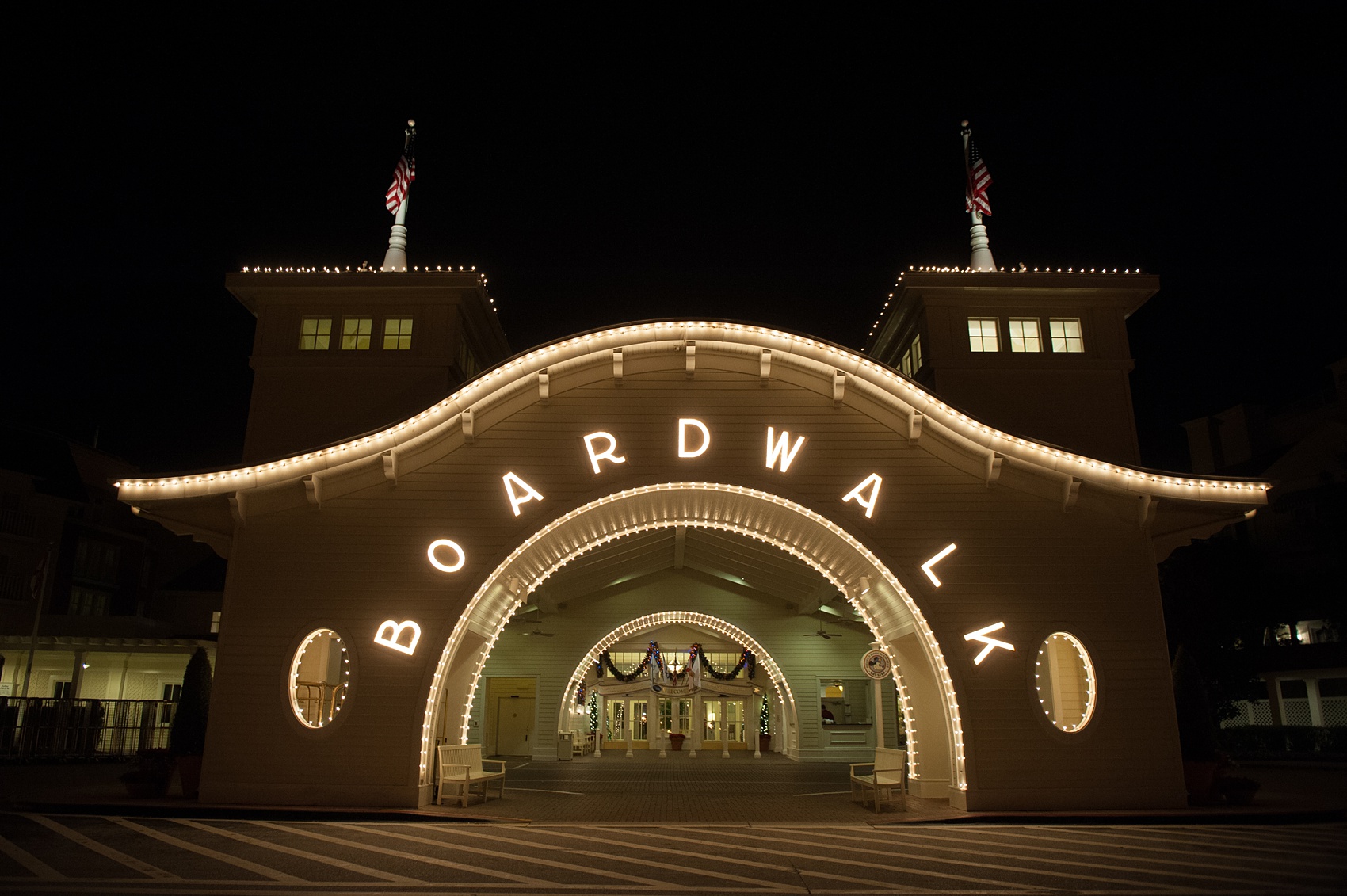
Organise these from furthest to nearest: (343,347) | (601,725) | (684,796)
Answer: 1. (601,725)
2. (343,347)
3. (684,796)

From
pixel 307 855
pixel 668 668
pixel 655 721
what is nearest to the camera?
pixel 307 855

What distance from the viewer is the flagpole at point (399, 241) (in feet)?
61.3

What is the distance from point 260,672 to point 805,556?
9.25m

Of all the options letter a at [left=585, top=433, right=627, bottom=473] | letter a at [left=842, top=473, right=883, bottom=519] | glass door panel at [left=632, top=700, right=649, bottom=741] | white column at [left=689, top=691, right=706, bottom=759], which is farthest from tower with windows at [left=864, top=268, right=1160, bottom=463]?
glass door panel at [left=632, top=700, right=649, bottom=741]

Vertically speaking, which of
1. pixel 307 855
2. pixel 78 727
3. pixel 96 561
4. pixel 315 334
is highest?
pixel 315 334

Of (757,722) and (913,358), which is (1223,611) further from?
(913,358)

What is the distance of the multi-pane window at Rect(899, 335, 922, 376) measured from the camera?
18.9 m

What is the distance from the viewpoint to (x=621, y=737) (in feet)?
107

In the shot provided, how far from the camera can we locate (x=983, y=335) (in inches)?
711

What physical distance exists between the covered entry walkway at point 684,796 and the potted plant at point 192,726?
432 centimetres

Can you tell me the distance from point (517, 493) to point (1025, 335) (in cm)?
1092

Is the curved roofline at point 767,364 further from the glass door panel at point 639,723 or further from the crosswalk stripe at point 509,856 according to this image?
the glass door panel at point 639,723

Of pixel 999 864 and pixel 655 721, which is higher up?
pixel 655 721

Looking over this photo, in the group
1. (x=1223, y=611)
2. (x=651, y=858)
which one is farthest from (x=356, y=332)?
(x=1223, y=611)
